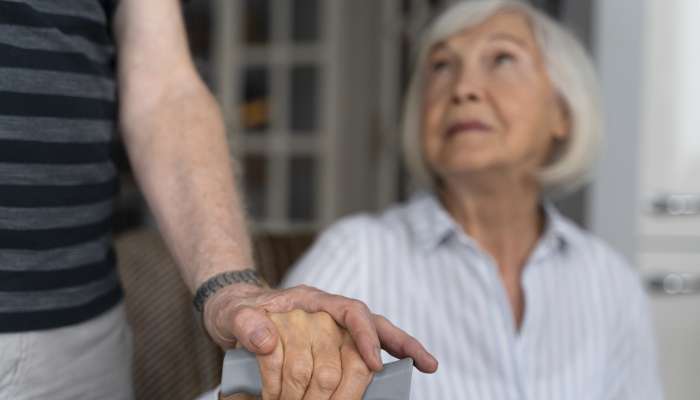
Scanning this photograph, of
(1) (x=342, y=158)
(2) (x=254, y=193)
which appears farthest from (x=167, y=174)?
(2) (x=254, y=193)

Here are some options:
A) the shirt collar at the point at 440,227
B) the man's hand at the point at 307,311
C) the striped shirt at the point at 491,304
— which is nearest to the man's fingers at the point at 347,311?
the man's hand at the point at 307,311

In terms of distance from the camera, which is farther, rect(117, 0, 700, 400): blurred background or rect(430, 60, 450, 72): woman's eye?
rect(117, 0, 700, 400): blurred background

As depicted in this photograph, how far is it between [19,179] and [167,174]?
0.51 ft

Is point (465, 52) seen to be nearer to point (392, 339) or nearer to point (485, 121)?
point (485, 121)

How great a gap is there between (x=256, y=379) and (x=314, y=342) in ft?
0.18

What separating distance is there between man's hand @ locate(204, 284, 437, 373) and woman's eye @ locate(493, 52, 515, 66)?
106 centimetres

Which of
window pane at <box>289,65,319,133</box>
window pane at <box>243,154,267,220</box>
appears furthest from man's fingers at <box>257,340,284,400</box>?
window pane at <box>243,154,267,220</box>

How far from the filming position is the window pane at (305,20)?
4.52 metres

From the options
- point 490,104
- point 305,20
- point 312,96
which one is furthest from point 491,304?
point 305,20

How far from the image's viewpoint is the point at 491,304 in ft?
A: 5.22

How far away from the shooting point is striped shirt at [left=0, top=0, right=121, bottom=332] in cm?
88

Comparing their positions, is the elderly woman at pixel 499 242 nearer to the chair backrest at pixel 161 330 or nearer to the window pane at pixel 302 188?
the chair backrest at pixel 161 330

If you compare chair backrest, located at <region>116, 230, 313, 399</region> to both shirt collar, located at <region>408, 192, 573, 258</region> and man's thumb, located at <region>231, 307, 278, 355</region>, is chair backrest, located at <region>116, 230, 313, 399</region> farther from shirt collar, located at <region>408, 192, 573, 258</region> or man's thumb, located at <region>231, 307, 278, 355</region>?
man's thumb, located at <region>231, 307, 278, 355</region>

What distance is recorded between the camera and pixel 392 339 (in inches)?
30.6
